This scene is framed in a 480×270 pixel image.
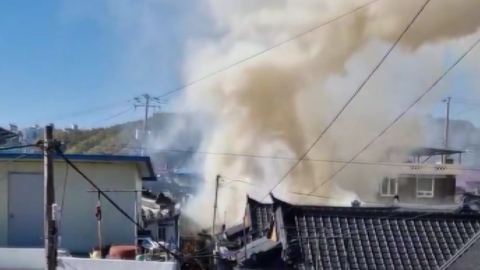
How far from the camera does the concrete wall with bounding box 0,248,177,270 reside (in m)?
9.61

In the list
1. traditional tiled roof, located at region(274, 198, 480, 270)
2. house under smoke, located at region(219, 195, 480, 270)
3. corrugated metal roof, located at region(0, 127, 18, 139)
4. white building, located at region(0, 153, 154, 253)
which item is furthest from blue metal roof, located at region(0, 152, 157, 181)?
traditional tiled roof, located at region(274, 198, 480, 270)

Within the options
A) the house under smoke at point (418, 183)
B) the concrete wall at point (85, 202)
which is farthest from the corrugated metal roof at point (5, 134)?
the house under smoke at point (418, 183)

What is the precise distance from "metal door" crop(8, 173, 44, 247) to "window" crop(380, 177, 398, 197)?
2101cm

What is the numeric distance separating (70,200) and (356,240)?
561 cm

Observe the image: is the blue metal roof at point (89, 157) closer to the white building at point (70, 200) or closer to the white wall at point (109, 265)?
the white building at point (70, 200)

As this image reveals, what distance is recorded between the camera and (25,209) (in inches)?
454

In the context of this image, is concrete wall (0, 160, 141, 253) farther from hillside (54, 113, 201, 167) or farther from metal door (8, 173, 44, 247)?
hillside (54, 113, 201, 167)

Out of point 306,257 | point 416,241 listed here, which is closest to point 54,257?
point 306,257

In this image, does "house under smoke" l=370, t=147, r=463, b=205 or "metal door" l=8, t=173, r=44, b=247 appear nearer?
"metal door" l=8, t=173, r=44, b=247

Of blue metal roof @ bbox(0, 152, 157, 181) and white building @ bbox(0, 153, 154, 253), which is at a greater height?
blue metal roof @ bbox(0, 152, 157, 181)

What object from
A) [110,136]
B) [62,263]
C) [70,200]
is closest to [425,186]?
[70,200]

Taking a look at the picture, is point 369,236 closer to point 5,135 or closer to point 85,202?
point 85,202

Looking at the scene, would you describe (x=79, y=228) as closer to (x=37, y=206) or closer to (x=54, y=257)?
(x=37, y=206)

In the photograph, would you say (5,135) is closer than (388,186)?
Yes
